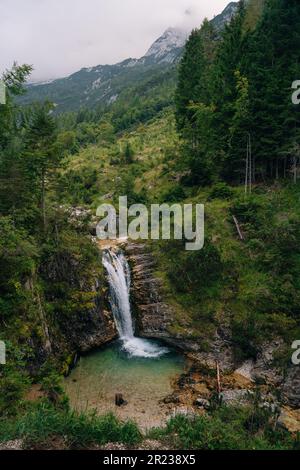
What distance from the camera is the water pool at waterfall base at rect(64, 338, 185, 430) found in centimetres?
1750

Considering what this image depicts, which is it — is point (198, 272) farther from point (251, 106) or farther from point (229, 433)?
point (251, 106)

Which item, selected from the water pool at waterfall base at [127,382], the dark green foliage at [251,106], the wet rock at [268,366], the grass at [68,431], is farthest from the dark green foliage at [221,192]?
the grass at [68,431]

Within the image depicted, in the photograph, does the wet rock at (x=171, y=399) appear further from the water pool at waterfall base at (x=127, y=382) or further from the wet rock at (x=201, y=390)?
the wet rock at (x=201, y=390)

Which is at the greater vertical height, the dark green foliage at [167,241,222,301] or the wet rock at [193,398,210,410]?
the dark green foliage at [167,241,222,301]

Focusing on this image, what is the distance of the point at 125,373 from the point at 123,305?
5.47m

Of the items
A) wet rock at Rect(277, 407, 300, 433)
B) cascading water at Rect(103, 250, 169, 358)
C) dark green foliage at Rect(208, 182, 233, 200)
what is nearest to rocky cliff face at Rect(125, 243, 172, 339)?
cascading water at Rect(103, 250, 169, 358)

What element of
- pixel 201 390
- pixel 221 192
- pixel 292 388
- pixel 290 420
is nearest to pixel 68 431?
pixel 201 390

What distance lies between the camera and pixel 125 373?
67.2ft

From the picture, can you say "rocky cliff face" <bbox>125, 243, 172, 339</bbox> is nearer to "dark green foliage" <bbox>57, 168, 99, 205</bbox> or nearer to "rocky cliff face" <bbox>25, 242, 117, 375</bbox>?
"rocky cliff face" <bbox>25, 242, 117, 375</bbox>

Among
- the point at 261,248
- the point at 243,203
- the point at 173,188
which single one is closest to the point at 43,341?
the point at 261,248

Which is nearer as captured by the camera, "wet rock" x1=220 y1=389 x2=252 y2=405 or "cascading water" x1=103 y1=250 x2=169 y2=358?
"wet rock" x1=220 y1=389 x2=252 y2=405

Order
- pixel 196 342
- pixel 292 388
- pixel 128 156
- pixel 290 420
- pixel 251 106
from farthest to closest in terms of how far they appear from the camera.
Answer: pixel 128 156
pixel 251 106
pixel 196 342
pixel 292 388
pixel 290 420

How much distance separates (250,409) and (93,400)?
7.93 metres

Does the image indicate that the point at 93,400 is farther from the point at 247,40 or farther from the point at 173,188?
the point at 247,40
